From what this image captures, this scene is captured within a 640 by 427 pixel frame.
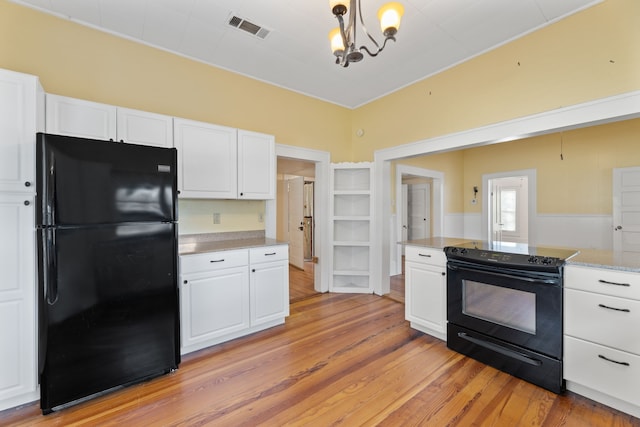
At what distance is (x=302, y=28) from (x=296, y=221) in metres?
4.19

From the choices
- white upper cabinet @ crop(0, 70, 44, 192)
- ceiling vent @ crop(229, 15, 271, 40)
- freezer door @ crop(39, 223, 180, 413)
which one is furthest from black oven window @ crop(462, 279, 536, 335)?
white upper cabinet @ crop(0, 70, 44, 192)

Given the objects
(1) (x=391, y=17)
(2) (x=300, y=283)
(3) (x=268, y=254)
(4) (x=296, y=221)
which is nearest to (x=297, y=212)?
(4) (x=296, y=221)

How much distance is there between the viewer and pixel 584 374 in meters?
1.84

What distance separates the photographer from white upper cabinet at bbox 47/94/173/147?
2.10 metres

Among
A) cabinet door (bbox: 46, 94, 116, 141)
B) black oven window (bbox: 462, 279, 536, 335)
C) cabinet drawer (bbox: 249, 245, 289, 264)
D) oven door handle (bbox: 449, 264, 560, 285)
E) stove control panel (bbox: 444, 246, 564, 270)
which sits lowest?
black oven window (bbox: 462, 279, 536, 335)

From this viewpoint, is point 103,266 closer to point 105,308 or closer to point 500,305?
point 105,308

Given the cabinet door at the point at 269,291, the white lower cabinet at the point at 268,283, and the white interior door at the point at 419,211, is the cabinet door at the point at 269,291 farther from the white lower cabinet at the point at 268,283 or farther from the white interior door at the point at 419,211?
the white interior door at the point at 419,211

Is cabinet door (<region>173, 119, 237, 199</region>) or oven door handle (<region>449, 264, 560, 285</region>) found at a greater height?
cabinet door (<region>173, 119, 237, 199</region>)

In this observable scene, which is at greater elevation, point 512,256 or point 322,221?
point 322,221

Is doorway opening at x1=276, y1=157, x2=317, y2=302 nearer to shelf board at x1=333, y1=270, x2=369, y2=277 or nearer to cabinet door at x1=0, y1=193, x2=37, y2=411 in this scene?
shelf board at x1=333, y1=270, x2=369, y2=277

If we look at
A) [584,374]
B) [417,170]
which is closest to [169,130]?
[584,374]

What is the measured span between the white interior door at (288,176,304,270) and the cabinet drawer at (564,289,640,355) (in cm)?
445

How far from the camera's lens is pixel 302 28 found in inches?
99.3

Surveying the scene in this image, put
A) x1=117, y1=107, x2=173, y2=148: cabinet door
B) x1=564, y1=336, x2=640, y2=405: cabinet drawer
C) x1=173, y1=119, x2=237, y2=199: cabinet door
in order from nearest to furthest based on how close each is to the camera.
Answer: x1=564, y1=336, x2=640, y2=405: cabinet drawer → x1=117, y1=107, x2=173, y2=148: cabinet door → x1=173, y1=119, x2=237, y2=199: cabinet door
